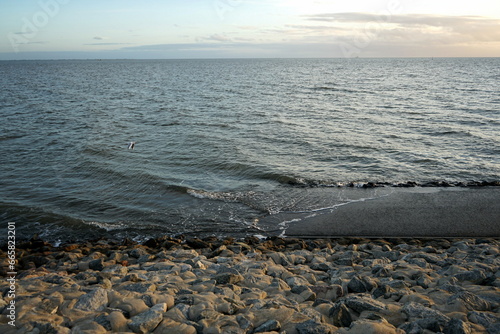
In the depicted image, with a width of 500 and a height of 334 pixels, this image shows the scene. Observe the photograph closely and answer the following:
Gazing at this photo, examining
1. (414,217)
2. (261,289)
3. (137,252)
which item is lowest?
(414,217)

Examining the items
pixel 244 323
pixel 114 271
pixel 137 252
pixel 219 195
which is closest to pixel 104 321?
pixel 244 323

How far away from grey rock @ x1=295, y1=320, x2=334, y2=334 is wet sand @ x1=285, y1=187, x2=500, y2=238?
563cm

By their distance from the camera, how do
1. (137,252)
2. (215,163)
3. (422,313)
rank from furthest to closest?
(215,163), (137,252), (422,313)

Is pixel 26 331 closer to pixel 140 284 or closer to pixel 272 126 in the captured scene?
pixel 140 284

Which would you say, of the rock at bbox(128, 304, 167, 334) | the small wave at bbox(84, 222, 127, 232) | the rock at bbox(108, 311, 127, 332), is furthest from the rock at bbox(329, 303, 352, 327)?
the small wave at bbox(84, 222, 127, 232)

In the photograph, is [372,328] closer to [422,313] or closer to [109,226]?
[422,313]

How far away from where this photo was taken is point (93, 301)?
5.01 metres

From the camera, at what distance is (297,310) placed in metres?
4.97

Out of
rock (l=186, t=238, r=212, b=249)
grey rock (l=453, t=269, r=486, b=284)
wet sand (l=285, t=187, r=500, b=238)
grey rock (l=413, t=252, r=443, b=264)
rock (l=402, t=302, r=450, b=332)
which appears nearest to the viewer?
rock (l=402, t=302, r=450, b=332)

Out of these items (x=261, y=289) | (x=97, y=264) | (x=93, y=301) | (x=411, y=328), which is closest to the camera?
(x=411, y=328)

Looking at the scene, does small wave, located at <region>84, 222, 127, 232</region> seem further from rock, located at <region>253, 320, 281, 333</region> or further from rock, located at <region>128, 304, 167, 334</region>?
rock, located at <region>253, 320, 281, 333</region>

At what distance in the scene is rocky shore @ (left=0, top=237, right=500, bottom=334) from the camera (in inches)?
176

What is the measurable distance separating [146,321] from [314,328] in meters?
2.01

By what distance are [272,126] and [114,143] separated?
9.99 meters
